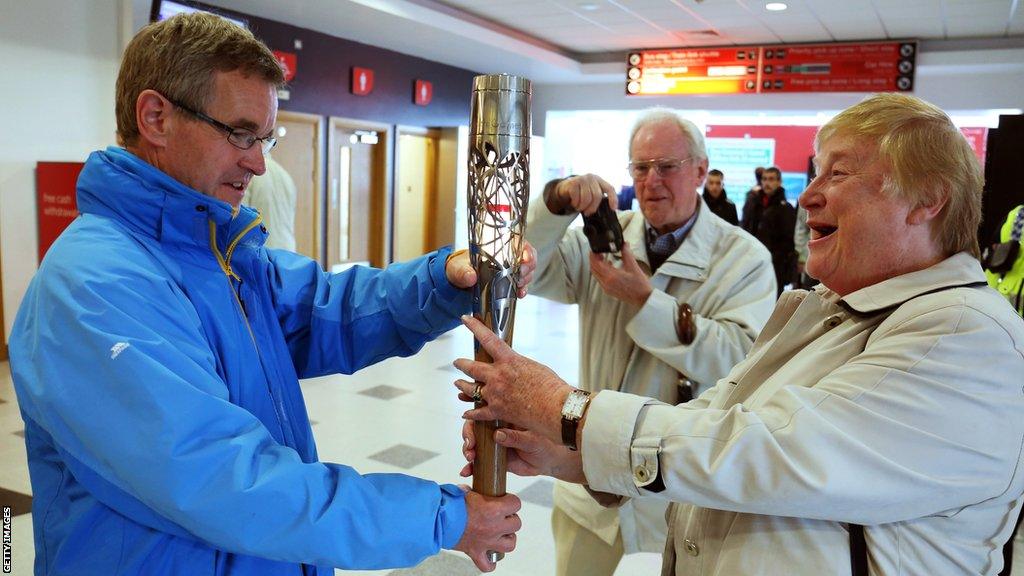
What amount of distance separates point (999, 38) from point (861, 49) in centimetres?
152

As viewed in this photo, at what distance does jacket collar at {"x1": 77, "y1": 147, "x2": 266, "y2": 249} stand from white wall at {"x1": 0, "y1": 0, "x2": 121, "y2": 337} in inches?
209

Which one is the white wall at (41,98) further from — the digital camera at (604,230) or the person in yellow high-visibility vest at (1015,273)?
the person in yellow high-visibility vest at (1015,273)

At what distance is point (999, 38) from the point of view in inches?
347

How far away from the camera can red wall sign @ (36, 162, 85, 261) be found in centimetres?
547

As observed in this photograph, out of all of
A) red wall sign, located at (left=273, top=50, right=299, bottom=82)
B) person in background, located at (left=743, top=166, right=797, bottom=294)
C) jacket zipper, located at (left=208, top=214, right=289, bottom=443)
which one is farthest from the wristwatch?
red wall sign, located at (left=273, top=50, right=299, bottom=82)

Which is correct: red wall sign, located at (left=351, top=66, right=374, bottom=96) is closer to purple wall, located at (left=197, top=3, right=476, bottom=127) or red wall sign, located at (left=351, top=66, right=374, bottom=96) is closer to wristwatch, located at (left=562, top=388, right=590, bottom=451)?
purple wall, located at (left=197, top=3, right=476, bottom=127)

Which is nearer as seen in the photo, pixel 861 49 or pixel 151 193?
pixel 151 193

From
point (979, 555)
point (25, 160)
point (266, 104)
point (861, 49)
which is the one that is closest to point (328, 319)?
point (266, 104)

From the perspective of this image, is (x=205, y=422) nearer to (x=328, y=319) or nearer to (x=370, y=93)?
(x=328, y=319)

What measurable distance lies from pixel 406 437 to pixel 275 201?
1870 millimetres

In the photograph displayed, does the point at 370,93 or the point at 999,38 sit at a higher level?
the point at 999,38

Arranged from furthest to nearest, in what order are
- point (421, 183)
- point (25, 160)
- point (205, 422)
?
point (421, 183)
point (25, 160)
point (205, 422)

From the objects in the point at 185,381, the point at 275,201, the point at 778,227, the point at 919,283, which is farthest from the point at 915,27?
the point at 185,381

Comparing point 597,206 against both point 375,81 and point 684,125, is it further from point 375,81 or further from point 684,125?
point 375,81
